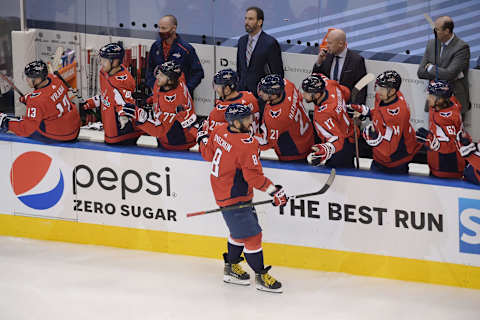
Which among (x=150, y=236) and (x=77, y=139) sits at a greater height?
(x=77, y=139)

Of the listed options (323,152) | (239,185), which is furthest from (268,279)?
(323,152)

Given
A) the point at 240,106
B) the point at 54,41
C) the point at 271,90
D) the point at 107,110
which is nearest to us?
the point at 240,106

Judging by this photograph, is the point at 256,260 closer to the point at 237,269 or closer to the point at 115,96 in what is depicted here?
the point at 237,269

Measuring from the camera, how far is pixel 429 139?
267 inches

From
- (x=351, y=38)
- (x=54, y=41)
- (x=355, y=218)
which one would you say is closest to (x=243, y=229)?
(x=355, y=218)

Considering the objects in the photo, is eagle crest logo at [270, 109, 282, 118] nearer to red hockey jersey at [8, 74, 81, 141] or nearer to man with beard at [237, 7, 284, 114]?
man with beard at [237, 7, 284, 114]

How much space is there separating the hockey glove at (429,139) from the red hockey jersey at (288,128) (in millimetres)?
915

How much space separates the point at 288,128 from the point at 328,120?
0.41m

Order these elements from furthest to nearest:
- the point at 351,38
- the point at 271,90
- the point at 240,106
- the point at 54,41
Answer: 1. the point at 54,41
2. the point at 351,38
3. the point at 271,90
4. the point at 240,106

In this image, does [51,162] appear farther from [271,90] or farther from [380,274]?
[380,274]

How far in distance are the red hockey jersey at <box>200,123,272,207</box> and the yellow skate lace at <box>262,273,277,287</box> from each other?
0.62 m

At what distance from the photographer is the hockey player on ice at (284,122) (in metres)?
7.04

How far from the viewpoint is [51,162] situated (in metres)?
7.90

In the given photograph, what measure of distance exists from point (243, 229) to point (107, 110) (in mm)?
1747
